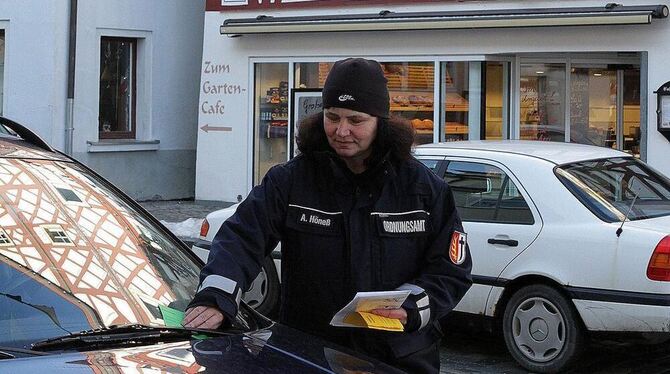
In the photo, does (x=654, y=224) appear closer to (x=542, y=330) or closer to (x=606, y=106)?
(x=542, y=330)

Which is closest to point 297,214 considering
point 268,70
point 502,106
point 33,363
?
point 33,363

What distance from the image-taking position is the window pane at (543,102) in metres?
15.6

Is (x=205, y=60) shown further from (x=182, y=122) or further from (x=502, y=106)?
(x=502, y=106)

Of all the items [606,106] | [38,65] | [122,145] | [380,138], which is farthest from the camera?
[122,145]

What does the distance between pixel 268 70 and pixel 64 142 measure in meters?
3.34

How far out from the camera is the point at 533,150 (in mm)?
8391

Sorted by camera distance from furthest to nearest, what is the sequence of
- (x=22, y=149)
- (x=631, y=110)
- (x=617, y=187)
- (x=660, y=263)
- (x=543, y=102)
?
(x=543, y=102) → (x=631, y=110) → (x=617, y=187) → (x=660, y=263) → (x=22, y=149)

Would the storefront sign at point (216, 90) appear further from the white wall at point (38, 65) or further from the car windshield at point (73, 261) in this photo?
the car windshield at point (73, 261)

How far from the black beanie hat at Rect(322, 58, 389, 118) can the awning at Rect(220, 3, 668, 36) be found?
10611 millimetres

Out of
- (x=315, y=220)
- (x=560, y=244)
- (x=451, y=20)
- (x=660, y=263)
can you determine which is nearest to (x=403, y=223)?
(x=315, y=220)

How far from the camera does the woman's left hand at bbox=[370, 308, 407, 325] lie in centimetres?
351

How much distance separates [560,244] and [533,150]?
1.00 meters

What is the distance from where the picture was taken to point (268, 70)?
57.8 ft

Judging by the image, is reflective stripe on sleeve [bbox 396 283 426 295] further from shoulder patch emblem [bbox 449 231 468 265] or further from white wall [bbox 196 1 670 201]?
white wall [bbox 196 1 670 201]
